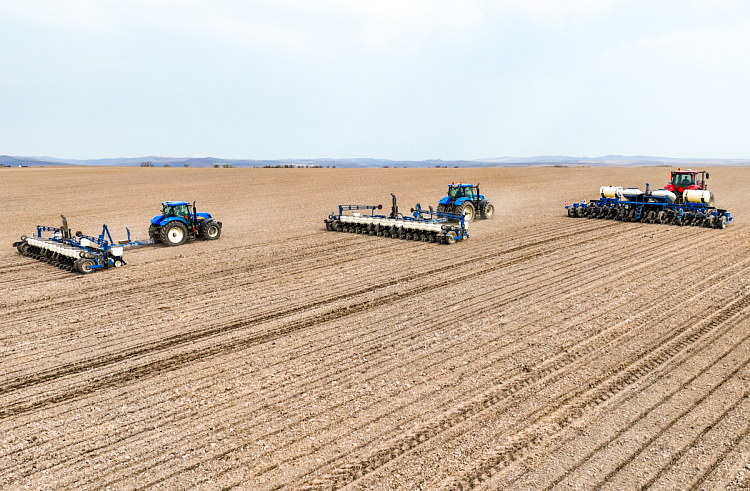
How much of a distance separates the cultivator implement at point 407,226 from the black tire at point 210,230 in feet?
14.8

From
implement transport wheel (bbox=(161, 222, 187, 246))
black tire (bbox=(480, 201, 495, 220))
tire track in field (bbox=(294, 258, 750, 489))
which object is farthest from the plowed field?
black tire (bbox=(480, 201, 495, 220))

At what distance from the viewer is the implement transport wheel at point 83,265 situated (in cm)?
1410

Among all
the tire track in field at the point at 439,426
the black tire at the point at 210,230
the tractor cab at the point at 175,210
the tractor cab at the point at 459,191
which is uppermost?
the tractor cab at the point at 459,191

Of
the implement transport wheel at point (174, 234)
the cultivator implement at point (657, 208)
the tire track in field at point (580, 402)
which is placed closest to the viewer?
the tire track in field at point (580, 402)

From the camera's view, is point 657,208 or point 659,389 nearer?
point 659,389

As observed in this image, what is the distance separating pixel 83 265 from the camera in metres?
14.1

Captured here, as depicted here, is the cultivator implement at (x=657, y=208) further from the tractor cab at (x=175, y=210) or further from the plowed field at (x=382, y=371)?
the tractor cab at (x=175, y=210)

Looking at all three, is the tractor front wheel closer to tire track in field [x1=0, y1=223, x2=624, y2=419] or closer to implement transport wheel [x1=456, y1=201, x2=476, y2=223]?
implement transport wheel [x1=456, y1=201, x2=476, y2=223]

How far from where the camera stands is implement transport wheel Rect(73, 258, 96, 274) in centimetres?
1410

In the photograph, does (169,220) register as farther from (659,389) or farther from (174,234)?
(659,389)

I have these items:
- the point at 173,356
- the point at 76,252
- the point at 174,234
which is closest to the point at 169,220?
the point at 174,234

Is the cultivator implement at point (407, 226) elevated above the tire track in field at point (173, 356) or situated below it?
above

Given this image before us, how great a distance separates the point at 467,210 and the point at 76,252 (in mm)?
14812

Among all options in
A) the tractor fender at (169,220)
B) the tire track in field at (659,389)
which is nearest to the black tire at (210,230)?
the tractor fender at (169,220)
